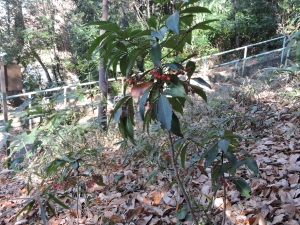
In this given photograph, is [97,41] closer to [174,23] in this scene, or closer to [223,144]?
[174,23]

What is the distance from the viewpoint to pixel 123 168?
294 cm

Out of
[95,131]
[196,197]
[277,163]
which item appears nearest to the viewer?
[196,197]

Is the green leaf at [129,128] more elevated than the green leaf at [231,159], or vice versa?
the green leaf at [129,128]

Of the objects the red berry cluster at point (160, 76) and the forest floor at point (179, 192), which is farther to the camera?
the forest floor at point (179, 192)

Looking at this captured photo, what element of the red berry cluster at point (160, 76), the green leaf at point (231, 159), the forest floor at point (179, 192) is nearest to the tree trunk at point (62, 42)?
the forest floor at point (179, 192)

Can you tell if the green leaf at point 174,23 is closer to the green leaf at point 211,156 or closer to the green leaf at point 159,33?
the green leaf at point 159,33

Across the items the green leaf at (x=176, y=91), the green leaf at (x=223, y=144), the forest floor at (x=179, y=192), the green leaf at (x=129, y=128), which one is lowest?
the forest floor at (x=179, y=192)

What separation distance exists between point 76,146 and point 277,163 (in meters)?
2.33

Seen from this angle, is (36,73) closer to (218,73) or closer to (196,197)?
(218,73)

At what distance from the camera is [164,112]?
0.85 meters

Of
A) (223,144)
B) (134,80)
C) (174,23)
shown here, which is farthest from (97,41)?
(223,144)

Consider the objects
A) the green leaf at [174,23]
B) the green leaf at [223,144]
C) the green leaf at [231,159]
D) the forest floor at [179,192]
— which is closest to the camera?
the green leaf at [174,23]

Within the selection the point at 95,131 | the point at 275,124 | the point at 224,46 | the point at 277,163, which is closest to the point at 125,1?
the point at 224,46

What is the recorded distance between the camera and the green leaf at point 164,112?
2.74 feet
